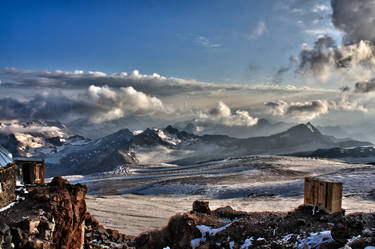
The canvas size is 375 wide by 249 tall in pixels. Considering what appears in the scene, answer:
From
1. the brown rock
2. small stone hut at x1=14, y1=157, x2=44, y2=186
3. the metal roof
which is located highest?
the metal roof

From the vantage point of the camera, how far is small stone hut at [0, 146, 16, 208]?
16.4 metres

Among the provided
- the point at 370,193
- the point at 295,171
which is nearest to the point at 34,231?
the point at 370,193

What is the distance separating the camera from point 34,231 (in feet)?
45.7

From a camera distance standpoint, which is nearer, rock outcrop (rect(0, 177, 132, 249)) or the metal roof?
rock outcrop (rect(0, 177, 132, 249))

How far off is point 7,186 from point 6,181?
282mm

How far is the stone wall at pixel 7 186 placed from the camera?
16.3 meters

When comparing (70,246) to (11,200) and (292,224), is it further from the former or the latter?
(292,224)

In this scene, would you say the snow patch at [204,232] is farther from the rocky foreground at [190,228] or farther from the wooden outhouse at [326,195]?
the wooden outhouse at [326,195]

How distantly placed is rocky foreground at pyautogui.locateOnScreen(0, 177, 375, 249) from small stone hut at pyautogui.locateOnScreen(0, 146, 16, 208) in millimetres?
596

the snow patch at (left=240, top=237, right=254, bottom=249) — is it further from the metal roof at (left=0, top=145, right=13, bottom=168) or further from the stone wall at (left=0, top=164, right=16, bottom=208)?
the metal roof at (left=0, top=145, right=13, bottom=168)

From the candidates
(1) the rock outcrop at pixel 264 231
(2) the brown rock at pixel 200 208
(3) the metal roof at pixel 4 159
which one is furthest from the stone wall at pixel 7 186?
(2) the brown rock at pixel 200 208

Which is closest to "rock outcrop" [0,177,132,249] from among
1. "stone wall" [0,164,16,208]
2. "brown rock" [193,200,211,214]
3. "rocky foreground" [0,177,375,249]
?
"rocky foreground" [0,177,375,249]

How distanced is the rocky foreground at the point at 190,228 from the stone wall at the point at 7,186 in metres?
0.57

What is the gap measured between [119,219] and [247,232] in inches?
1020
